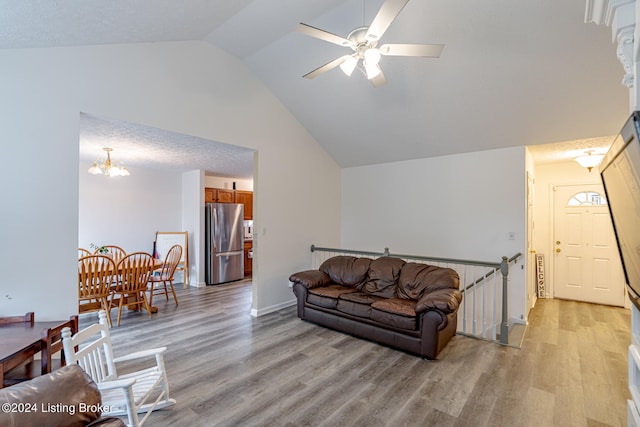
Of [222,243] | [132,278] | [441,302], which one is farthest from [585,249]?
[132,278]

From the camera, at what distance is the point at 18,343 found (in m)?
1.83

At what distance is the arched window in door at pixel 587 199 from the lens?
5.00 meters

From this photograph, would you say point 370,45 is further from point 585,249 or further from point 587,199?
point 585,249

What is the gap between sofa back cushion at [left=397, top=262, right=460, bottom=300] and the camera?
3328 mm

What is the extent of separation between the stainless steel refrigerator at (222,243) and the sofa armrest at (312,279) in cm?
284

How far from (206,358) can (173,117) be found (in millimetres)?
2724

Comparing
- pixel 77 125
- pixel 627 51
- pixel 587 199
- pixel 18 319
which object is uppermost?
pixel 77 125

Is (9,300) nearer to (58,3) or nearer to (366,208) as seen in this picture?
(58,3)

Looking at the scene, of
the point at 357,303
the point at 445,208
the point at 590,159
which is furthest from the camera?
the point at 445,208

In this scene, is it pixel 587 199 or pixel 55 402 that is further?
pixel 587 199

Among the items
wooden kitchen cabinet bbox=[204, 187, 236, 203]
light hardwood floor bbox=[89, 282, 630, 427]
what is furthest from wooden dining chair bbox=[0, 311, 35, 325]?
wooden kitchen cabinet bbox=[204, 187, 236, 203]

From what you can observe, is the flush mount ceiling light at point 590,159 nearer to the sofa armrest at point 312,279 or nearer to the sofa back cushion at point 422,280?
the sofa back cushion at point 422,280

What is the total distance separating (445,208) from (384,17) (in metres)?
3.41

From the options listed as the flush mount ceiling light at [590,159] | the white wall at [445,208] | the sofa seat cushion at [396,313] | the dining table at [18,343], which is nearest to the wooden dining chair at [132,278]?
the dining table at [18,343]
